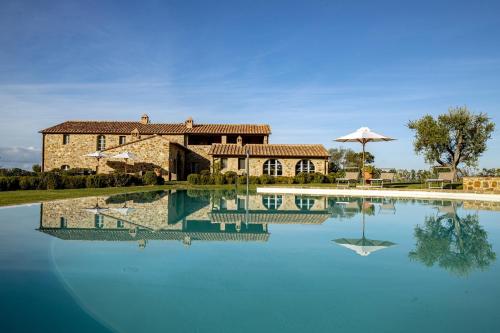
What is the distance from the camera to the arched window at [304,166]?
2906 centimetres

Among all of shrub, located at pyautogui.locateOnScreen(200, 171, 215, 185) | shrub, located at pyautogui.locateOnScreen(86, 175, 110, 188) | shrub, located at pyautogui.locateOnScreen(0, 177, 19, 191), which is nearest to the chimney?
shrub, located at pyautogui.locateOnScreen(200, 171, 215, 185)

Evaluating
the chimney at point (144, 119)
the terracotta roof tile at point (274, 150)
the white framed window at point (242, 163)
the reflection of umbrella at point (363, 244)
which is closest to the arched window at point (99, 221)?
the reflection of umbrella at point (363, 244)

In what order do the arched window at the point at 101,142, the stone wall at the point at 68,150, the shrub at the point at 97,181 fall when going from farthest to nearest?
the arched window at the point at 101,142
the stone wall at the point at 68,150
the shrub at the point at 97,181

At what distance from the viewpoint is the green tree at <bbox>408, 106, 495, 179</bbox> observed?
26219 mm

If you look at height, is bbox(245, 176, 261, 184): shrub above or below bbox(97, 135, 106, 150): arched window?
below

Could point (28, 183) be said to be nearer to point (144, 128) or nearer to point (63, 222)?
point (63, 222)

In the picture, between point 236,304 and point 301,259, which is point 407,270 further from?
point 236,304

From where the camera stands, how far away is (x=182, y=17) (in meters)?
17.0

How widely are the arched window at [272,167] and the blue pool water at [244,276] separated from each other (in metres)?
20.3

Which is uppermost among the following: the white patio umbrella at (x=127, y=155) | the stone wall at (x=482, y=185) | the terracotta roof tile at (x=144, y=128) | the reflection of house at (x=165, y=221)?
the terracotta roof tile at (x=144, y=128)

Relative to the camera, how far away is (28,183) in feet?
57.5

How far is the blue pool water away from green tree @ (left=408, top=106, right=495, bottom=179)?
66.9 feet

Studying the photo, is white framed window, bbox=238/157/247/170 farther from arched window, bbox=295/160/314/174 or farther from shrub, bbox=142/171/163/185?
shrub, bbox=142/171/163/185

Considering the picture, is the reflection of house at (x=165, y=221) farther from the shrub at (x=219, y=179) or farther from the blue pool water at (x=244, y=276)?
the shrub at (x=219, y=179)
